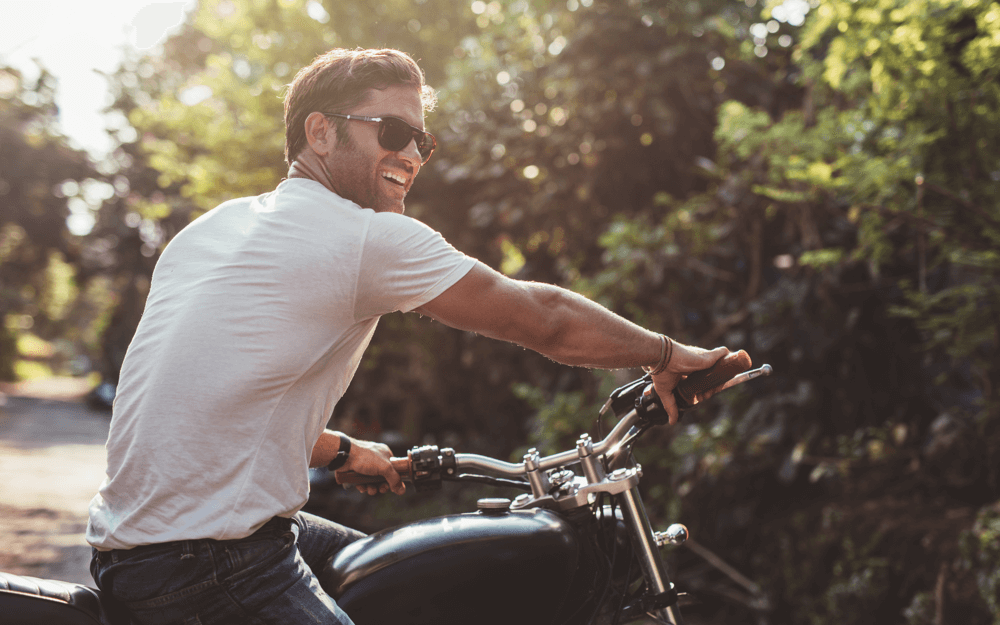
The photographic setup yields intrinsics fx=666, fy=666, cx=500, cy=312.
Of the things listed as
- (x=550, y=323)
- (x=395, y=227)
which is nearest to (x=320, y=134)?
(x=395, y=227)

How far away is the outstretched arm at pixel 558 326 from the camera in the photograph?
154cm

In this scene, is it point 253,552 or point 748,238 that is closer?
point 253,552

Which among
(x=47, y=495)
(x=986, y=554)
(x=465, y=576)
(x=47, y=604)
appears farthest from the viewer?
(x=47, y=495)

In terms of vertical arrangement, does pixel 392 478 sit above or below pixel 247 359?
below

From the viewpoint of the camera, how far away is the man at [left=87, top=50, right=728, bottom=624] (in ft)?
4.69

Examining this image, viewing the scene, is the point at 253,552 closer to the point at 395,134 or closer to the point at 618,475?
the point at 618,475

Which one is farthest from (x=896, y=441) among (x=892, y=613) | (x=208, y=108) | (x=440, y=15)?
(x=208, y=108)

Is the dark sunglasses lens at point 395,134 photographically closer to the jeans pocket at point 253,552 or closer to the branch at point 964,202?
the jeans pocket at point 253,552

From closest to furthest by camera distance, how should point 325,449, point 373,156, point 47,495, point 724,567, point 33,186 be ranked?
point 373,156
point 325,449
point 724,567
point 47,495
point 33,186

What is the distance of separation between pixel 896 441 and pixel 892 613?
864 millimetres

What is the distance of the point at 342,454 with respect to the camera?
209 centimetres

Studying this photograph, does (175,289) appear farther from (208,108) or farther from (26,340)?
(26,340)

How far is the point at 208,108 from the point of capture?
758 cm

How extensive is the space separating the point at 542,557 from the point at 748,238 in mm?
3445
